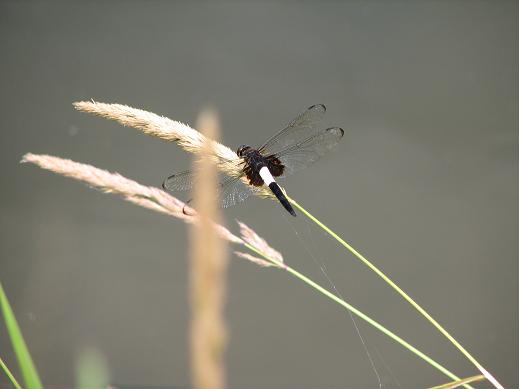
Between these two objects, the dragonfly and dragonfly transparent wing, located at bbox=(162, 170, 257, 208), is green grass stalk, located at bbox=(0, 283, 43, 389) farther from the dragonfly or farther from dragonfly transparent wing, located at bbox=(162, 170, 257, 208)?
dragonfly transparent wing, located at bbox=(162, 170, 257, 208)

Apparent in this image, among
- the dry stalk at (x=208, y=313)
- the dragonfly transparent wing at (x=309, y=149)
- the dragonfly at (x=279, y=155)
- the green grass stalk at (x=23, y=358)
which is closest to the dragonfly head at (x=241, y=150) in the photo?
the dragonfly at (x=279, y=155)

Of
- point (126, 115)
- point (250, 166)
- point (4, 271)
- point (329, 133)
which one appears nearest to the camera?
point (126, 115)

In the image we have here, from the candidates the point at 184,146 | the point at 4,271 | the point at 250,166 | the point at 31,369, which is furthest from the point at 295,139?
the point at 4,271

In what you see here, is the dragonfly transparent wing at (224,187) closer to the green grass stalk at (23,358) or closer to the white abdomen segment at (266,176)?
the white abdomen segment at (266,176)

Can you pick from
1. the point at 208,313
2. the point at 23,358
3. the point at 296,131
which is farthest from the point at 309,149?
the point at 208,313

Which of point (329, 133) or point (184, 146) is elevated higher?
point (329, 133)

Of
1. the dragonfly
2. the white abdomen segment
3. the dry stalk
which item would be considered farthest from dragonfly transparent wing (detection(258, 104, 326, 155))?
the dry stalk

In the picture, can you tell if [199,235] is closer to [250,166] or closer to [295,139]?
[250,166]
